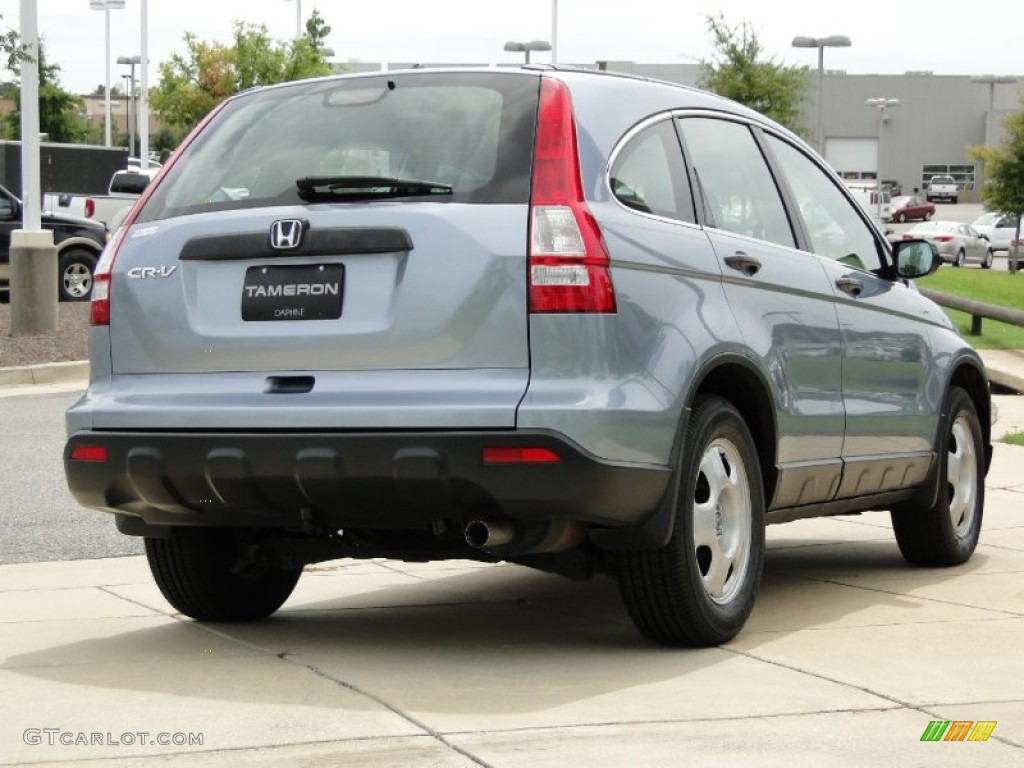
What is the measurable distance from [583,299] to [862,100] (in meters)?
100

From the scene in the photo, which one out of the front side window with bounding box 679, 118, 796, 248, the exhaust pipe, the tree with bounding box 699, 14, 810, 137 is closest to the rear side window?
the front side window with bounding box 679, 118, 796, 248

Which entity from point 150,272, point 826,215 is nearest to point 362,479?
point 150,272

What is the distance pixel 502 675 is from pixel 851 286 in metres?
2.41

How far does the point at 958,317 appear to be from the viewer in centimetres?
2355

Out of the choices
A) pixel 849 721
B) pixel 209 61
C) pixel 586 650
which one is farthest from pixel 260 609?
pixel 209 61

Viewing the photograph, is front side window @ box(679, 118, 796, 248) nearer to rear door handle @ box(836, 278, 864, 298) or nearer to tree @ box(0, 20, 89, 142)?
rear door handle @ box(836, 278, 864, 298)

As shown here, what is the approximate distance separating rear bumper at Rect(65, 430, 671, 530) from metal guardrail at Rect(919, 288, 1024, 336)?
550 inches

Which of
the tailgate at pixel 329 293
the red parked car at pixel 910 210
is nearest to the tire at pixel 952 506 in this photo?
the tailgate at pixel 329 293

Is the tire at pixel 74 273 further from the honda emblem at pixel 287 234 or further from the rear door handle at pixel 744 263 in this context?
the honda emblem at pixel 287 234

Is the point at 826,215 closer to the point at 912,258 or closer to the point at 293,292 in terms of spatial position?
the point at 912,258

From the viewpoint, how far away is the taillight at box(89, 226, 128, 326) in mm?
5879

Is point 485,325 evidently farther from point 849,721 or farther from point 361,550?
point 849,721

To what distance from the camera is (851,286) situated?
23.2 ft

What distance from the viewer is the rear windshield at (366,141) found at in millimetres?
5523
